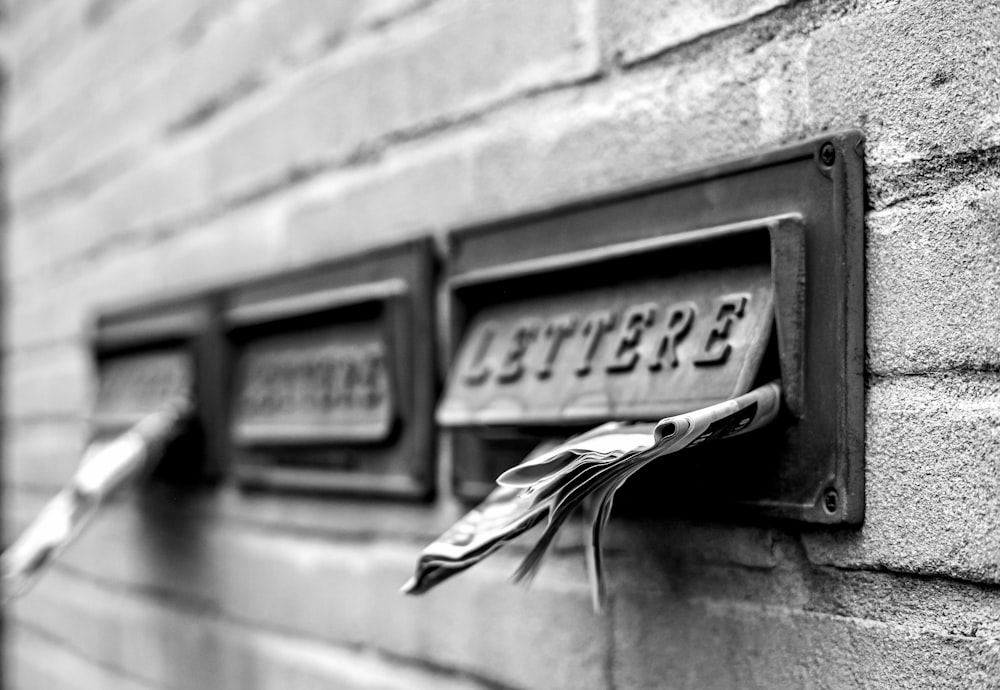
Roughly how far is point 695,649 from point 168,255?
3.40 ft

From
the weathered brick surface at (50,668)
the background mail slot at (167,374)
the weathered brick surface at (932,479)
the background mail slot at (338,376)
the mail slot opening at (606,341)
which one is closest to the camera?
the weathered brick surface at (932,479)

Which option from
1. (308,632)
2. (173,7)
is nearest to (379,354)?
(308,632)

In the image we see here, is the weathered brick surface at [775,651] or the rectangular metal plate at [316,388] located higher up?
the rectangular metal plate at [316,388]

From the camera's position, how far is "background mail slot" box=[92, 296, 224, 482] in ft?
4.56

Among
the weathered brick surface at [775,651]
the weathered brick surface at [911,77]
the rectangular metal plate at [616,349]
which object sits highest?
the weathered brick surface at [911,77]

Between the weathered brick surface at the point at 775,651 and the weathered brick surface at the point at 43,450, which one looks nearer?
the weathered brick surface at the point at 775,651

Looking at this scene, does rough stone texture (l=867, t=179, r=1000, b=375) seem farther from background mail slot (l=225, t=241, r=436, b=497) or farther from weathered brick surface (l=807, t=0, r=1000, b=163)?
background mail slot (l=225, t=241, r=436, b=497)

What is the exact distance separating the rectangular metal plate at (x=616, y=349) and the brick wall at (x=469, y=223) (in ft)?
0.29

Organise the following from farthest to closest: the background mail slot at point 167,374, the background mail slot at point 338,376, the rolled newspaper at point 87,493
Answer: the background mail slot at point 167,374, the rolled newspaper at point 87,493, the background mail slot at point 338,376

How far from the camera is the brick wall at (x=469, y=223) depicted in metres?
0.65

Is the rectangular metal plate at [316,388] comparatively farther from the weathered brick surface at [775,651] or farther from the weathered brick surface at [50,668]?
the weathered brick surface at [50,668]

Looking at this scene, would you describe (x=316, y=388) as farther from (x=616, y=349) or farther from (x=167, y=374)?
(x=616, y=349)

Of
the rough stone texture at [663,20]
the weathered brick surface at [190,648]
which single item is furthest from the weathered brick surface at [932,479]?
the weathered brick surface at [190,648]

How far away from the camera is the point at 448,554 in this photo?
0.73m
